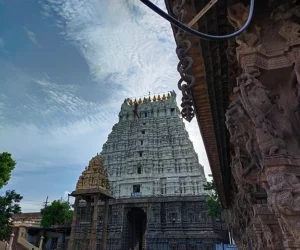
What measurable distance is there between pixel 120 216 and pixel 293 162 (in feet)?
98.2

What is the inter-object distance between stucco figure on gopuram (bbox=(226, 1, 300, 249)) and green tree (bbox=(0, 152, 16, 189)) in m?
16.6

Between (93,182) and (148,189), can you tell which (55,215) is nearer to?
(148,189)

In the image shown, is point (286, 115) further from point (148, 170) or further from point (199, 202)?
point (148, 170)

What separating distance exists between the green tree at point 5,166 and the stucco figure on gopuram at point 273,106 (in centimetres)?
1660

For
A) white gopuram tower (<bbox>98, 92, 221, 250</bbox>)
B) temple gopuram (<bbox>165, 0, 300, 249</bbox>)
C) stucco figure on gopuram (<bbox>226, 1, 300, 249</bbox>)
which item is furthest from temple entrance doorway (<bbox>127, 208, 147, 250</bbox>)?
stucco figure on gopuram (<bbox>226, 1, 300, 249</bbox>)

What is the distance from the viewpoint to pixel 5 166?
15.8 metres

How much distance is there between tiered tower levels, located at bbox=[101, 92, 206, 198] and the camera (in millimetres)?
32750

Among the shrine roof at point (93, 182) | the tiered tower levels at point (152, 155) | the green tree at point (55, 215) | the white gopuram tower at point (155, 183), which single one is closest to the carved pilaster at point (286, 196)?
the shrine roof at point (93, 182)

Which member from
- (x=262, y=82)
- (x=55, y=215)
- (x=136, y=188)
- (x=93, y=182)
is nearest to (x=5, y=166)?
(x=93, y=182)

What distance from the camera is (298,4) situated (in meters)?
2.72

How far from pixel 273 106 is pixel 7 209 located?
18.8 metres

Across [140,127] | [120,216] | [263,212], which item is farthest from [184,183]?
[263,212]

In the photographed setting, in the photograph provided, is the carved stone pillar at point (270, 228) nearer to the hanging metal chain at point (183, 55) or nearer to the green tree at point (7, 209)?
the hanging metal chain at point (183, 55)

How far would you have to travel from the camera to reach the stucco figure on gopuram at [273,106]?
2206 millimetres
